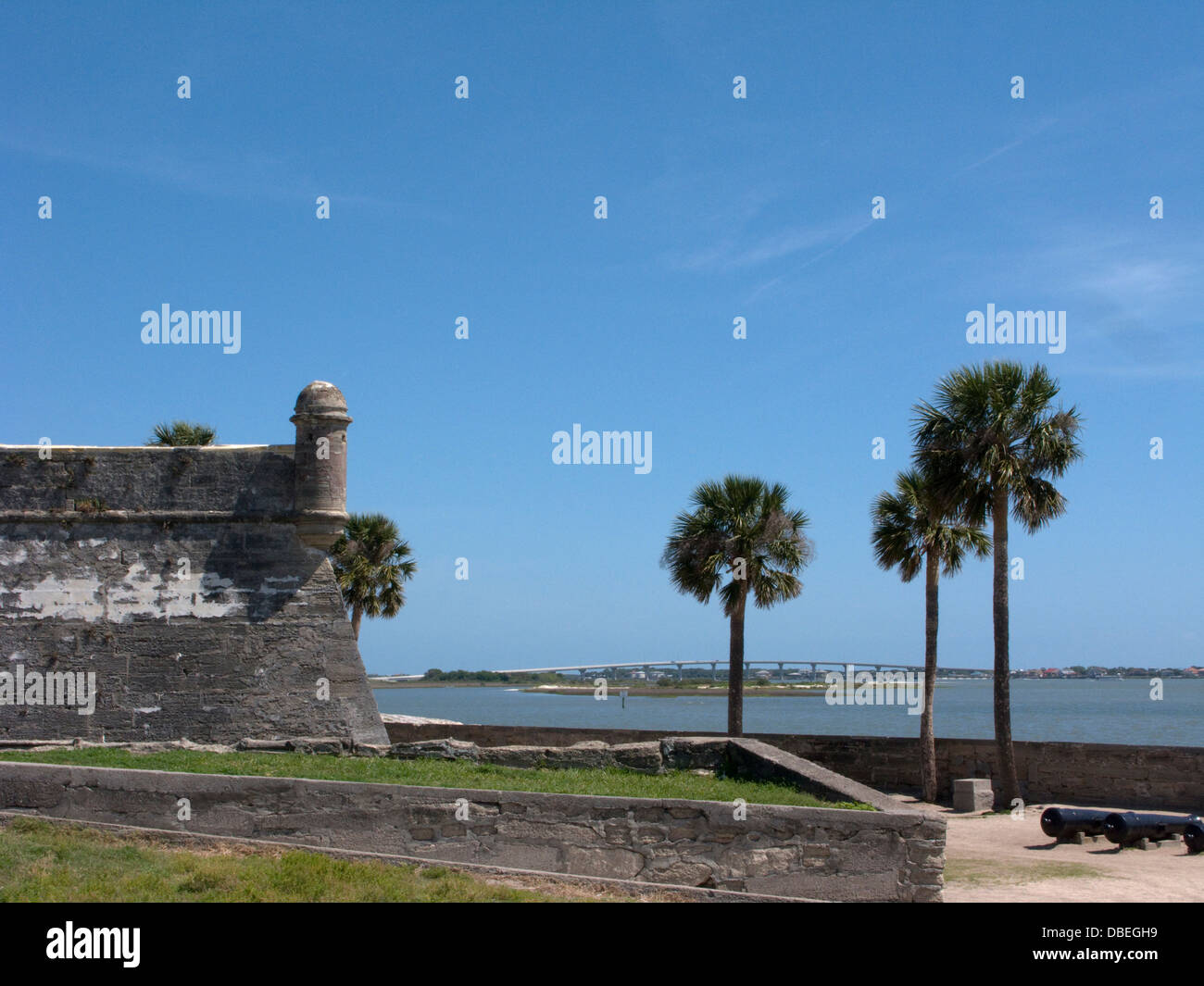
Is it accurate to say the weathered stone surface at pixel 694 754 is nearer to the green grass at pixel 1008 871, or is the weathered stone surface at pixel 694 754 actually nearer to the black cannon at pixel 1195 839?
the green grass at pixel 1008 871

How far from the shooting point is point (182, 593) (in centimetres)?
1454

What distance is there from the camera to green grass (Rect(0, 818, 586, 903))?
26.5ft

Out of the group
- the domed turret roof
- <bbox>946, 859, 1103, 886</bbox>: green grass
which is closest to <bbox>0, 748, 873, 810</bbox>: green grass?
<bbox>946, 859, 1103, 886</bbox>: green grass

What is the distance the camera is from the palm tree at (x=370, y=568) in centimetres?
2922

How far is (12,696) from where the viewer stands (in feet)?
47.6

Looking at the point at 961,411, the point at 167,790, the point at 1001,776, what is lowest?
the point at 1001,776

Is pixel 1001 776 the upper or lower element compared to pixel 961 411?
lower

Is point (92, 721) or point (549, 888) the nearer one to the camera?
point (549, 888)

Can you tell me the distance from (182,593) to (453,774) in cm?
568

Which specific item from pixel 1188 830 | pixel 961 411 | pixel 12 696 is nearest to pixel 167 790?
pixel 12 696

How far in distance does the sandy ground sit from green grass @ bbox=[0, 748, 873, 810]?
6.51 feet
